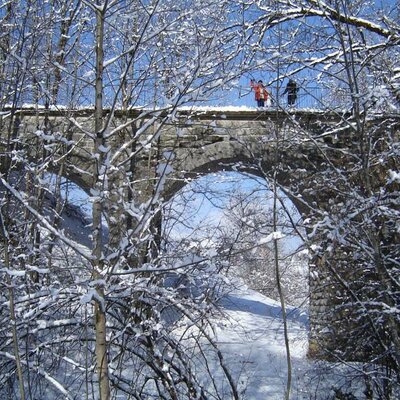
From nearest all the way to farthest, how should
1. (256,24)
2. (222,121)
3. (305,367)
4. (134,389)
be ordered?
(134,389), (256,24), (305,367), (222,121)

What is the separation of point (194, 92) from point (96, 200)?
56 cm

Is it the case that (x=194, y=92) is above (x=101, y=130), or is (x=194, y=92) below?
above

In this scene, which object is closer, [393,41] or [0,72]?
[0,72]

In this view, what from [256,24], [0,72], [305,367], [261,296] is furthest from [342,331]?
[261,296]

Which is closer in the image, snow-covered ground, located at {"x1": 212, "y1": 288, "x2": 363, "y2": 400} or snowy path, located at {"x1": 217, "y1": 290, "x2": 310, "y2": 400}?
snow-covered ground, located at {"x1": 212, "y1": 288, "x2": 363, "y2": 400}

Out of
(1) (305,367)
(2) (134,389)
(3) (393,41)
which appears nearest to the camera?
(2) (134,389)

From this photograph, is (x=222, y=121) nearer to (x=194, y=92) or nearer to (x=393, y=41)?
(x=393, y=41)

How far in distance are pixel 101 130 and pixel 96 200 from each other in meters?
0.29

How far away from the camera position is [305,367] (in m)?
7.00

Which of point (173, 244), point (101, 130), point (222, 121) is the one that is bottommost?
point (173, 244)

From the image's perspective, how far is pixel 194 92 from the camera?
6.54 ft

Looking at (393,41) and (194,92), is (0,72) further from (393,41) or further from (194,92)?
(393,41)

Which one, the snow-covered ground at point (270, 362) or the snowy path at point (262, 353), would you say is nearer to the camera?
the snow-covered ground at point (270, 362)

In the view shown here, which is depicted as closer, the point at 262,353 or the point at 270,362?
the point at 270,362
